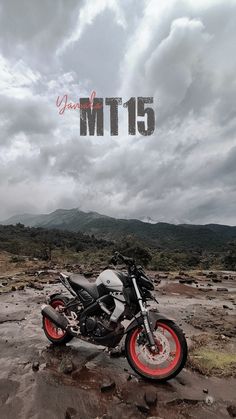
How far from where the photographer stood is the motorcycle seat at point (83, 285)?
5918 mm

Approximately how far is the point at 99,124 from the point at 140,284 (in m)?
15.2


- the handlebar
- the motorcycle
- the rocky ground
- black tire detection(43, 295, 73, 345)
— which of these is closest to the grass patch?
the rocky ground

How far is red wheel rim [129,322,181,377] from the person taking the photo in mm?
4875

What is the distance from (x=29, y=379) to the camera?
493 cm

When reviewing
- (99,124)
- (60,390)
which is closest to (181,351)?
(60,390)

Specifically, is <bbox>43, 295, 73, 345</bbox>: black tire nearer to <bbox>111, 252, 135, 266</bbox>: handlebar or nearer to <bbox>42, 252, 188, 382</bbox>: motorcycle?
<bbox>42, 252, 188, 382</bbox>: motorcycle

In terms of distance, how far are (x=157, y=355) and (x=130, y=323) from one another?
2.18 ft

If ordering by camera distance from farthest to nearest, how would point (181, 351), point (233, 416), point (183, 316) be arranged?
point (183, 316) → point (181, 351) → point (233, 416)

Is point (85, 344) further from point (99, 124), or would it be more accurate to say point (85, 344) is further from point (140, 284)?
point (99, 124)

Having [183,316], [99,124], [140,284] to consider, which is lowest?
[183,316]

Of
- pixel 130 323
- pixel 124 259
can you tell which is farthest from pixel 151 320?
pixel 124 259

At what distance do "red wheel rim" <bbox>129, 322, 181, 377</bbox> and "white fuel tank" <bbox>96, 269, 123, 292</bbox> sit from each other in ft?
2.60

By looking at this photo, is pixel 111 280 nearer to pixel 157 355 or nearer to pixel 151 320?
pixel 151 320

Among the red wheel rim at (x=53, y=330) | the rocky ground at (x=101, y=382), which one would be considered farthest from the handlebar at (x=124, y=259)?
the red wheel rim at (x=53, y=330)
